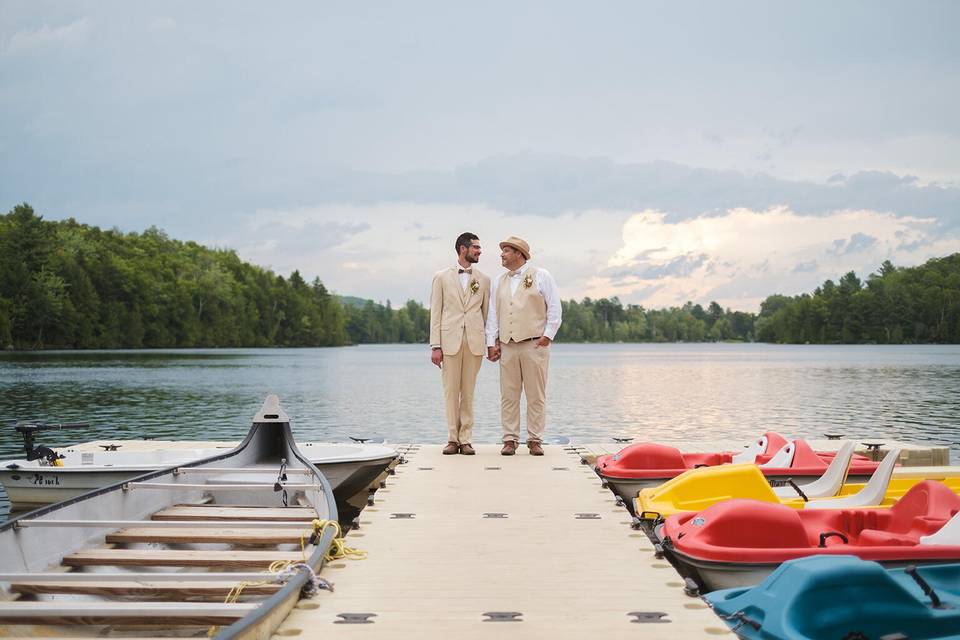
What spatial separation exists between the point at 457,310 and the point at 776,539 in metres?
4.75

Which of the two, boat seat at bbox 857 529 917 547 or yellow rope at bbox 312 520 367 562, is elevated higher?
yellow rope at bbox 312 520 367 562

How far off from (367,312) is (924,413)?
575 ft

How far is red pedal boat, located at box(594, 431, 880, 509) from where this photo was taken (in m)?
7.97

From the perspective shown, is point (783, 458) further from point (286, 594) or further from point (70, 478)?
point (70, 478)

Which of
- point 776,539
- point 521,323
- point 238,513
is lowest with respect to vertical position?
point 238,513

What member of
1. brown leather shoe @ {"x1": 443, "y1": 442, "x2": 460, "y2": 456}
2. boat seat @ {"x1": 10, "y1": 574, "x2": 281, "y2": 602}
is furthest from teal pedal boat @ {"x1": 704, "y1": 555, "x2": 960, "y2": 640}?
brown leather shoe @ {"x1": 443, "y1": 442, "x2": 460, "y2": 456}

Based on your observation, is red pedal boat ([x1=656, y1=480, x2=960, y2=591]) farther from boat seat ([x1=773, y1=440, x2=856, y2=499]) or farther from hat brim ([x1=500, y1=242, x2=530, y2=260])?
hat brim ([x1=500, y1=242, x2=530, y2=260])

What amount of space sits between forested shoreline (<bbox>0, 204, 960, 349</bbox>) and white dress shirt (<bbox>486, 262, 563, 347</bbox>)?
3120 inches

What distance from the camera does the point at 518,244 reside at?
9047 mm

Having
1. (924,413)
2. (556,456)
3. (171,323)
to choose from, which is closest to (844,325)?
(171,323)

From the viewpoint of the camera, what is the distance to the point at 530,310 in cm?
899

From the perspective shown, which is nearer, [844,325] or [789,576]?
[789,576]

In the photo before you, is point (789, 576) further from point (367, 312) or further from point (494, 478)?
point (367, 312)

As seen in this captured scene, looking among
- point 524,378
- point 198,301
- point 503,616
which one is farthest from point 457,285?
point 198,301
